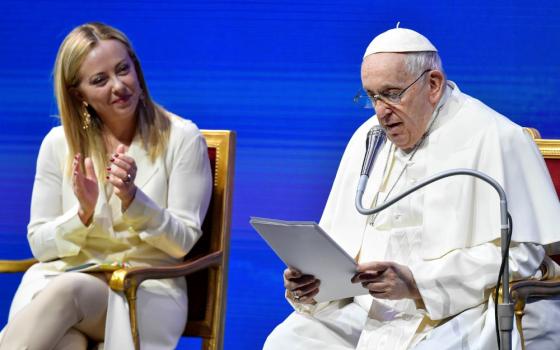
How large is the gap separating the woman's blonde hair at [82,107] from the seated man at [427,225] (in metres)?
1.01

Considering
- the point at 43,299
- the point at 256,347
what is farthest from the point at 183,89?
the point at 43,299

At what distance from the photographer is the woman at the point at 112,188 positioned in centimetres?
412

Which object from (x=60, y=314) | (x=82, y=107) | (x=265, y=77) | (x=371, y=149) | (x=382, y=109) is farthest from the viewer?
(x=265, y=77)

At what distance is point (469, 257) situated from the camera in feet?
11.4

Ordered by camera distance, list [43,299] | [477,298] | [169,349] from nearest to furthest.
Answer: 1. [477,298]
2. [43,299]
3. [169,349]

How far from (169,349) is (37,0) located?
233 centimetres

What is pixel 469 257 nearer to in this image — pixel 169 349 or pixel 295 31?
pixel 169 349

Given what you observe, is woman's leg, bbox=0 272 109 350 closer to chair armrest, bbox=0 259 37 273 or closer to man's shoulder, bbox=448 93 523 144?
chair armrest, bbox=0 259 37 273

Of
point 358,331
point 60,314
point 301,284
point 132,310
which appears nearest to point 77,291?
point 60,314

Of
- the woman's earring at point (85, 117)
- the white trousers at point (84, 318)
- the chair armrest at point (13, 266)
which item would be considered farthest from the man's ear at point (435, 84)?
the chair armrest at point (13, 266)

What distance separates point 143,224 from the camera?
4.18 metres

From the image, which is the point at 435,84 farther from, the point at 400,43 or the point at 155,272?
the point at 155,272

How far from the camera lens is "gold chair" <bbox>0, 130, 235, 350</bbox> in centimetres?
442

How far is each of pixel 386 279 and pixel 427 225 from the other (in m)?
0.34
